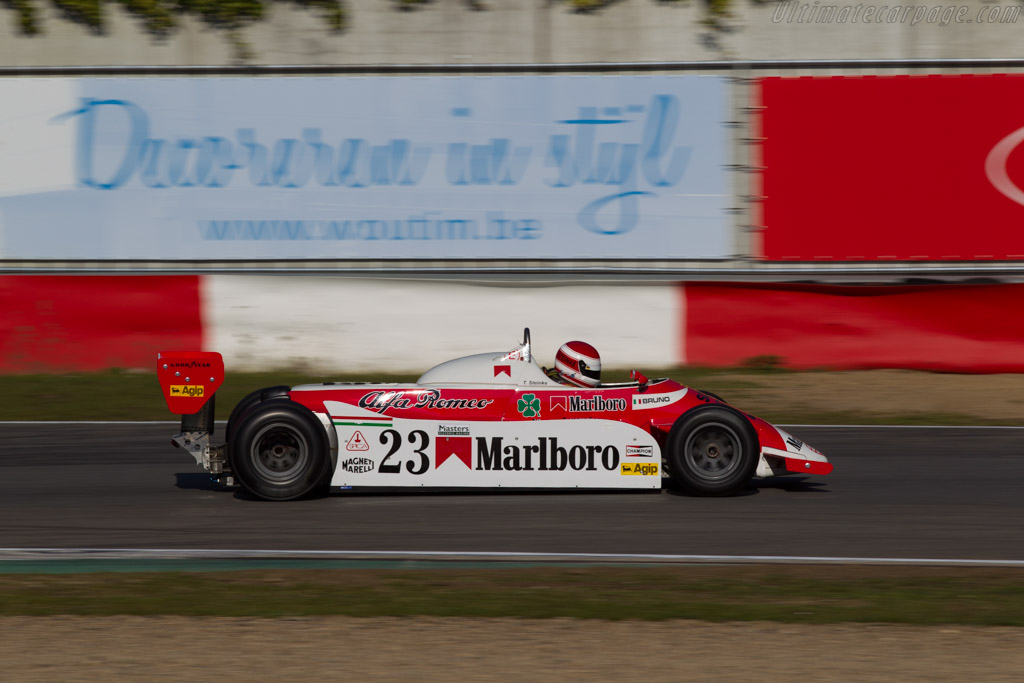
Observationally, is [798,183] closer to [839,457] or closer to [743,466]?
[839,457]

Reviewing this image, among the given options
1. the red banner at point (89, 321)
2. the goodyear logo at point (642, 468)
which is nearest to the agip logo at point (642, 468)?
the goodyear logo at point (642, 468)

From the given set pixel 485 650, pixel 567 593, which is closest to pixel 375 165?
pixel 567 593

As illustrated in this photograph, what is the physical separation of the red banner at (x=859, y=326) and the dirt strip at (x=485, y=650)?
10059mm

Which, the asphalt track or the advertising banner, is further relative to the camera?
the advertising banner

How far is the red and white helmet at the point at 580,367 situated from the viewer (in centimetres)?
957

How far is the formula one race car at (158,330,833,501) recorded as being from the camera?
920 centimetres

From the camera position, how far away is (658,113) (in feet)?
59.5

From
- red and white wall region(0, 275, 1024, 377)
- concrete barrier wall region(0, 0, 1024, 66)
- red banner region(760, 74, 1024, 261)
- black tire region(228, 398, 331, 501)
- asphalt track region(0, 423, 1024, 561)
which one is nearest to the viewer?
asphalt track region(0, 423, 1024, 561)

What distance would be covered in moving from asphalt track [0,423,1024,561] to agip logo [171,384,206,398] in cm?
81

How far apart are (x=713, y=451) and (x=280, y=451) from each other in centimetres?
315

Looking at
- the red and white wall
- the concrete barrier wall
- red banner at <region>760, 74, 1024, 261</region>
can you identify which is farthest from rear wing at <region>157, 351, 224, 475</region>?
red banner at <region>760, 74, 1024, 261</region>

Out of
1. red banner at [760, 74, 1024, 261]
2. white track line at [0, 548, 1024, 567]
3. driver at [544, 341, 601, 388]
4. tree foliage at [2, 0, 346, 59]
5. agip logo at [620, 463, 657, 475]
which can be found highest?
tree foliage at [2, 0, 346, 59]

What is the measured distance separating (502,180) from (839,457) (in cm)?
822

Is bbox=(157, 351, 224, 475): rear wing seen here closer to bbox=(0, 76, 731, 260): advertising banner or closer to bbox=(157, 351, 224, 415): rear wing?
bbox=(157, 351, 224, 415): rear wing
